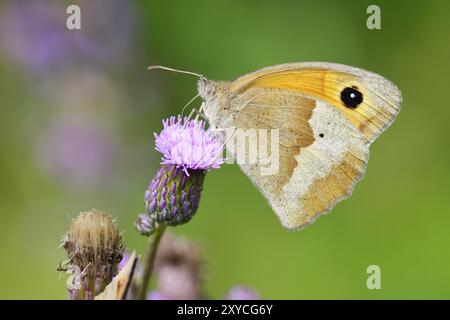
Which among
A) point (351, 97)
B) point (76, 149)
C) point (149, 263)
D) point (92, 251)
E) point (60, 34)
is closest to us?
point (92, 251)

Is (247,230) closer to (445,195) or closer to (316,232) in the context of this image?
(316,232)

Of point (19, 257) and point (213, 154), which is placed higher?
point (213, 154)

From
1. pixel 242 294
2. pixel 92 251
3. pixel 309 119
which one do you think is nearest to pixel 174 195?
pixel 92 251

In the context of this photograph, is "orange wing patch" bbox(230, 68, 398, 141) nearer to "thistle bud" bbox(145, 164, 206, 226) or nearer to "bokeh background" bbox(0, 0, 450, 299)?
"thistle bud" bbox(145, 164, 206, 226)

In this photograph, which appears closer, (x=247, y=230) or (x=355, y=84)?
(x=355, y=84)

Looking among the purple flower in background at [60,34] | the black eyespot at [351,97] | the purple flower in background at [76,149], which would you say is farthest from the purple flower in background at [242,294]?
the purple flower in background at [60,34]

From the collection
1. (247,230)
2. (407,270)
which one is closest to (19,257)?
(247,230)

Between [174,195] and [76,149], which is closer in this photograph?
[174,195]

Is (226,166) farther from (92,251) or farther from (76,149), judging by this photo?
(92,251)
